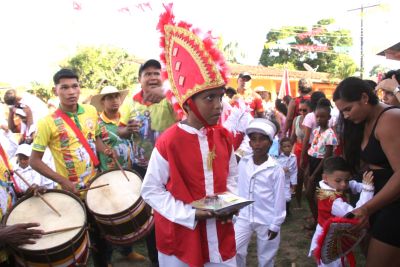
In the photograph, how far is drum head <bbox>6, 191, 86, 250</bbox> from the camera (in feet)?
9.53

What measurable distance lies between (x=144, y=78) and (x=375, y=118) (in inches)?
99.8

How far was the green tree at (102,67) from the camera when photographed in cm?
2522

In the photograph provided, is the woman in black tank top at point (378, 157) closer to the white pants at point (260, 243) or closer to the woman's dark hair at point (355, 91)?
→ the woman's dark hair at point (355, 91)

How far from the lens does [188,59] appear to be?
2.49 metres

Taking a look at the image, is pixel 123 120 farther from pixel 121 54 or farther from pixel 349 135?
pixel 121 54

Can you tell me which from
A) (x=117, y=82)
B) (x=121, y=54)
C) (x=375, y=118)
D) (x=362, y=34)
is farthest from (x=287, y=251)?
(x=362, y=34)

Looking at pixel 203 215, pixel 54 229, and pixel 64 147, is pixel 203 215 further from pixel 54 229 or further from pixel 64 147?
pixel 64 147

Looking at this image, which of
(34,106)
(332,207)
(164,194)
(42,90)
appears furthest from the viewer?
(42,90)

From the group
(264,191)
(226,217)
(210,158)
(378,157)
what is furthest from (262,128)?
(226,217)

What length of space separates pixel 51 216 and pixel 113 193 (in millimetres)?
629

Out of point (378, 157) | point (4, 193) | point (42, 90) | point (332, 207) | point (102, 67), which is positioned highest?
point (102, 67)

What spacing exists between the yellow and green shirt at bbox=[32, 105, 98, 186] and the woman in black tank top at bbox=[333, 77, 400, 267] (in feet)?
8.66

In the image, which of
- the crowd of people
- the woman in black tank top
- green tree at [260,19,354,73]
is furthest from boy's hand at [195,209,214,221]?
green tree at [260,19,354,73]

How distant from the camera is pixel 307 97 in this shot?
7.24 m
